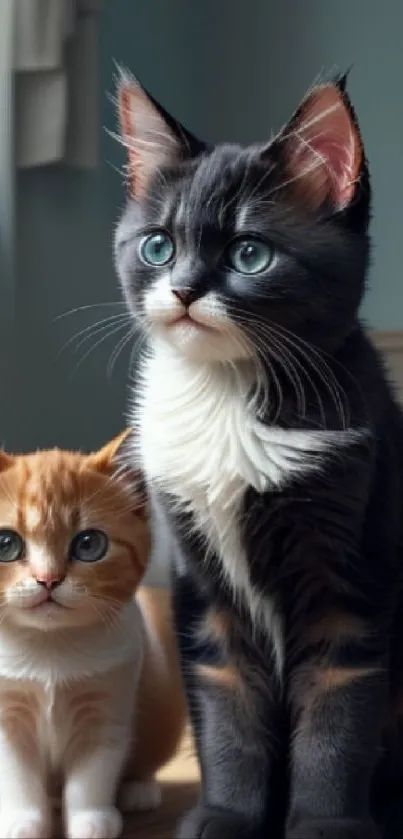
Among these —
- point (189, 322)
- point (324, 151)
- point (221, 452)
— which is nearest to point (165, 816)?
point (221, 452)

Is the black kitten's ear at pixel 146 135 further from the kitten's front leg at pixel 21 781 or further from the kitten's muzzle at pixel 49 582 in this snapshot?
the kitten's front leg at pixel 21 781

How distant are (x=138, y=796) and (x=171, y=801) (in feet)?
0.17

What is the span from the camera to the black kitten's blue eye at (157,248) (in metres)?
0.86

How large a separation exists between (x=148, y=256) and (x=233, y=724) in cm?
39

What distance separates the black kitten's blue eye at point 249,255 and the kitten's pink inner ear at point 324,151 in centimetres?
6

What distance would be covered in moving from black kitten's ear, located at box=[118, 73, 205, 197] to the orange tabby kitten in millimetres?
258

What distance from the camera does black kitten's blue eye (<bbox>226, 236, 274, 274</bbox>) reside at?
81 cm

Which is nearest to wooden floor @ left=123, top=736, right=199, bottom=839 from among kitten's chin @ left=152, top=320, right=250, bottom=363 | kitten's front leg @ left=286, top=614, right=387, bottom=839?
kitten's front leg @ left=286, top=614, right=387, bottom=839

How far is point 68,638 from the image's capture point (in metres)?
0.90

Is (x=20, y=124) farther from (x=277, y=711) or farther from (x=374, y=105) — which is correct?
(x=277, y=711)

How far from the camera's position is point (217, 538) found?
86cm

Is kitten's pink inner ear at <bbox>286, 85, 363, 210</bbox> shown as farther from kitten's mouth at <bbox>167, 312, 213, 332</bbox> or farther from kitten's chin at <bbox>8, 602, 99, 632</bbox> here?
kitten's chin at <bbox>8, 602, 99, 632</bbox>

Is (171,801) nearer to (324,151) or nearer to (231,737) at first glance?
(231,737)

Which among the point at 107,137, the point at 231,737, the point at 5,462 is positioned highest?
the point at 107,137
